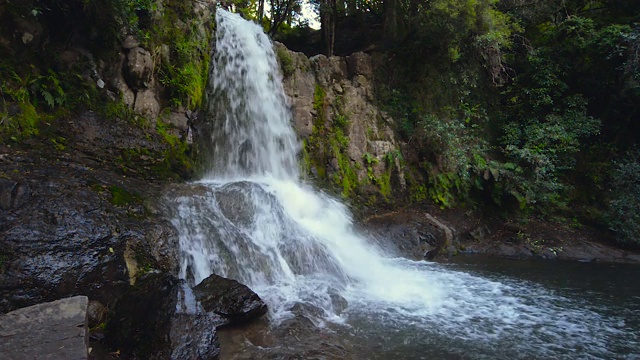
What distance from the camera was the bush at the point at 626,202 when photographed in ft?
35.3

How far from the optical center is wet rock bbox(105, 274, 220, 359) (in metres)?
3.53

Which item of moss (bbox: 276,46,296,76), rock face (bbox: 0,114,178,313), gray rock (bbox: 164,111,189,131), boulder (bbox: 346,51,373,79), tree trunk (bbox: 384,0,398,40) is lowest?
rock face (bbox: 0,114,178,313)

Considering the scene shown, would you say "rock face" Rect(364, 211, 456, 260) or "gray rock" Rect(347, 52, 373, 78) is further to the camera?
"gray rock" Rect(347, 52, 373, 78)

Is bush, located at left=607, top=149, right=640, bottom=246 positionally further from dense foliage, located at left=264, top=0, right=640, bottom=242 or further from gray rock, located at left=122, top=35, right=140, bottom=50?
gray rock, located at left=122, top=35, right=140, bottom=50

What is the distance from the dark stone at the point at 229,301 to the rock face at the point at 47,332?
1.54m

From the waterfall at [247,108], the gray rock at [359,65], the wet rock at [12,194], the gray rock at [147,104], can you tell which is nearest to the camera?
the wet rock at [12,194]

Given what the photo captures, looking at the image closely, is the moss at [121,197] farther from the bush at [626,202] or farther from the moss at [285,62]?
the bush at [626,202]

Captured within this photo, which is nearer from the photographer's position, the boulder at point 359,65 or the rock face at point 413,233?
the rock face at point 413,233

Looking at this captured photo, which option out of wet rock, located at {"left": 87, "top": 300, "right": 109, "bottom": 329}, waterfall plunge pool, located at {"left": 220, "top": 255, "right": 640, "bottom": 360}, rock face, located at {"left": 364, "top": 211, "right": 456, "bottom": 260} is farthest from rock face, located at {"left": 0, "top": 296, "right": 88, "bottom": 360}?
rock face, located at {"left": 364, "top": 211, "right": 456, "bottom": 260}

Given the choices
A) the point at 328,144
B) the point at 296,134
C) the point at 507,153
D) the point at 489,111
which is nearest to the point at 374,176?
the point at 328,144

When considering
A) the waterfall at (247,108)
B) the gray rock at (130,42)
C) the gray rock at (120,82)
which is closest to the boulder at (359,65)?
the waterfall at (247,108)

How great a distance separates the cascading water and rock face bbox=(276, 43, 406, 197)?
1.16 metres

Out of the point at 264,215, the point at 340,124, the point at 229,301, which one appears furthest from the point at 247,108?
the point at 229,301

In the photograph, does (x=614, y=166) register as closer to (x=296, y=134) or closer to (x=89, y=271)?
(x=296, y=134)
